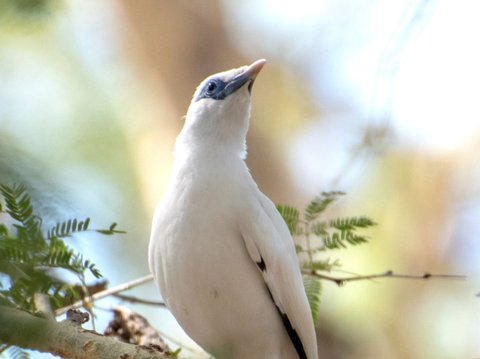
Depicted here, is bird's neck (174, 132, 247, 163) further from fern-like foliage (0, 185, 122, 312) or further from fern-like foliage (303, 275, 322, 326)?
fern-like foliage (0, 185, 122, 312)

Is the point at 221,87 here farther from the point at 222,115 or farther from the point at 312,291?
the point at 312,291

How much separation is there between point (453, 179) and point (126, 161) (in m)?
5.01

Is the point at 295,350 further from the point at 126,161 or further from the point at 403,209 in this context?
the point at 403,209

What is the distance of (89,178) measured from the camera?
230cm

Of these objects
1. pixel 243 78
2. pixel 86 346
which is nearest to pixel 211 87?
pixel 243 78

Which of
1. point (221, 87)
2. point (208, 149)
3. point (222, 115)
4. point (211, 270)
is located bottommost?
point (211, 270)

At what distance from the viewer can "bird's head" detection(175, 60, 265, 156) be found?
5.42m

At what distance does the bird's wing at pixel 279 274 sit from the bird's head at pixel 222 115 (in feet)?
2.53

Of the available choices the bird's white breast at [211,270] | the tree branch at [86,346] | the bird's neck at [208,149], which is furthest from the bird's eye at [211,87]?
the tree branch at [86,346]

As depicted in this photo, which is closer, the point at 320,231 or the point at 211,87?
the point at 320,231

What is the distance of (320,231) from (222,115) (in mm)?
1216

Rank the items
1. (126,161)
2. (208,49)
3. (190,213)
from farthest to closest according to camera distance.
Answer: (208,49)
(126,161)
(190,213)

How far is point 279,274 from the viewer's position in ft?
15.4

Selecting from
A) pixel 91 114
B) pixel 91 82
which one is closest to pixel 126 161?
pixel 91 82
